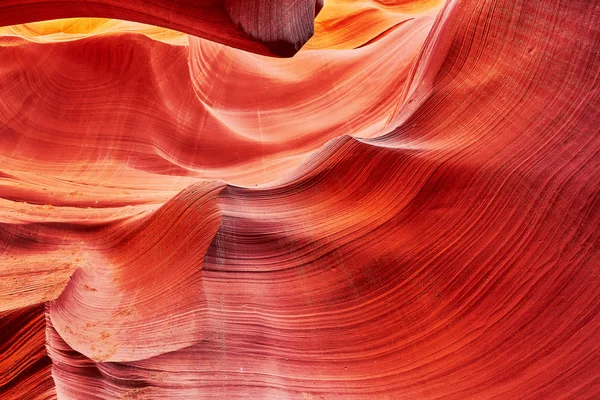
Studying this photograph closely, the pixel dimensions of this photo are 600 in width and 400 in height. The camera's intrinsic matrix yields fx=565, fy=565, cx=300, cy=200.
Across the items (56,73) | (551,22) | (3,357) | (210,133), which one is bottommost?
(3,357)

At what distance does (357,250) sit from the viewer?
3.51ft

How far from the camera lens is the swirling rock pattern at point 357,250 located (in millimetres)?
865

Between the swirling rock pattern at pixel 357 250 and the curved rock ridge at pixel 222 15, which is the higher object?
the curved rock ridge at pixel 222 15

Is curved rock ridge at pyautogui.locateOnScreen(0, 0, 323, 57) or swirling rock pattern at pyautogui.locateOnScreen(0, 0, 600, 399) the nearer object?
swirling rock pattern at pyautogui.locateOnScreen(0, 0, 600, 399)

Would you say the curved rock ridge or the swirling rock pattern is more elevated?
the curved rock ridge

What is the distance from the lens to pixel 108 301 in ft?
3.46

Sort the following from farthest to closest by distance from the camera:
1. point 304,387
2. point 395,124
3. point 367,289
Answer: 1. point 395,124
2. point 367,289
3. point 304,387

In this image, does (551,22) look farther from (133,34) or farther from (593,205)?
(133,34)

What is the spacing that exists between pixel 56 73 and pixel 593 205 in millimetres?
1826

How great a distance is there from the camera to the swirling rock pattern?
865mm

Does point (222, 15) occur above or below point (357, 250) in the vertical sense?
above

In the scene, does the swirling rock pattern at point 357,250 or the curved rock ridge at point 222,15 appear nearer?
the swirling rock pattern at point 357,250

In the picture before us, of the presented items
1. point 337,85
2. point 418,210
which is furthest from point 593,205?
point 337,85

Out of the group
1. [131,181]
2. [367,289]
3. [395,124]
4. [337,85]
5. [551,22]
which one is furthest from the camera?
[337,85]
